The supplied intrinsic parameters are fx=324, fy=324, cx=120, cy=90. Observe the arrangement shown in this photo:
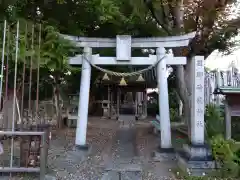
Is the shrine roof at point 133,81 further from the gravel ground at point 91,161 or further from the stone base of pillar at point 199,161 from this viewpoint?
the stone base of pillar at point 199,161

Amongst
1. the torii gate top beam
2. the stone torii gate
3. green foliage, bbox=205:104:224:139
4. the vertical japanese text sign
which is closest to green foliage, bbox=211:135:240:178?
the vertical japanese text sign

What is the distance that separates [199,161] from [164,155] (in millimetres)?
2035

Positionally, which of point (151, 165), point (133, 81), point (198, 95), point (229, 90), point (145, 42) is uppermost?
point (145, 42)

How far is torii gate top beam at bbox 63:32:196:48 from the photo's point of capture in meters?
9.58

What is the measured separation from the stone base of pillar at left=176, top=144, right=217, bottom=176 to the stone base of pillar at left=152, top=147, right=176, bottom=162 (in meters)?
1.43

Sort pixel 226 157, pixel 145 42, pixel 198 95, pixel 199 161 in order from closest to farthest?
pixel 226 157 → pixel 199 161 → pixel 198 95 → pixel 145 42

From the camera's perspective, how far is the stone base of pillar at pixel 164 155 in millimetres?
8805

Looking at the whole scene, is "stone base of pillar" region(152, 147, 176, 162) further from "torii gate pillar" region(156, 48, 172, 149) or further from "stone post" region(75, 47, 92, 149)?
"stone post" region(75, 47, 92, 149)

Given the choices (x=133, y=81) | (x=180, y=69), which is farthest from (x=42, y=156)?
(x=133, y=81)

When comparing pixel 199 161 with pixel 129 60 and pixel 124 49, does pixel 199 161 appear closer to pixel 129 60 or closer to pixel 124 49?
pixel 129 60

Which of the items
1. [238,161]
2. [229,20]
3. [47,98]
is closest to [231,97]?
[238,161]

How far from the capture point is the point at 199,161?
7020 millimetres

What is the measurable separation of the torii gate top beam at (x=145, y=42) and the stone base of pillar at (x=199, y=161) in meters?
3.47

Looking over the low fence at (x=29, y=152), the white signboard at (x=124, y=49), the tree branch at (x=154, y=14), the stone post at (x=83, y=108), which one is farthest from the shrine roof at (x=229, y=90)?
the low fence at (x=29, y=152)
